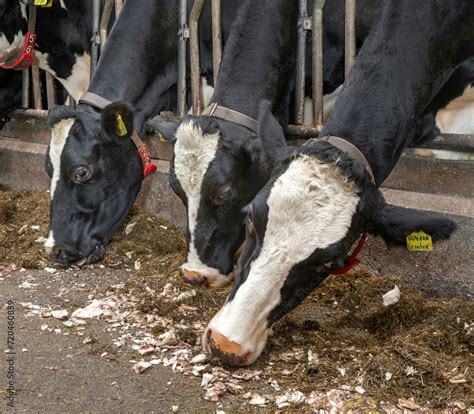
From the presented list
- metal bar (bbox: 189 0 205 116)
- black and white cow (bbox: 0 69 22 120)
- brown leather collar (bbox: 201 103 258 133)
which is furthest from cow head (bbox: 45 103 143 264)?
black and white cow (bbox: 0 69 22 120)

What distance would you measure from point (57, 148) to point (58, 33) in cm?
187

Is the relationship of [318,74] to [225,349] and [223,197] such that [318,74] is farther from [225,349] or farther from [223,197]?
[225,349]

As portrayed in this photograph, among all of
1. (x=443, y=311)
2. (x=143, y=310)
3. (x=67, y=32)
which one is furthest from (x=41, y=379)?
(x=67, y=32)

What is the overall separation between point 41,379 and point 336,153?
1.65 m

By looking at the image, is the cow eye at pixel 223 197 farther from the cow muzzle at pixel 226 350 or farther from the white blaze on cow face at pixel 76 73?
the white blaze on cow face at pixel 76 73

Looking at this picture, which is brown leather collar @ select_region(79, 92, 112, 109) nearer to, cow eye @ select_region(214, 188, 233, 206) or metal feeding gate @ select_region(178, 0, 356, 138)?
metal feeding gate @ select_region(178, 0, 356, 138)

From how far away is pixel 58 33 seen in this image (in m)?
6.24

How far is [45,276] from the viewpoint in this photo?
187 inches

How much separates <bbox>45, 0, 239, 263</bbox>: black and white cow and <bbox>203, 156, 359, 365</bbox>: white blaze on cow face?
6.74ft

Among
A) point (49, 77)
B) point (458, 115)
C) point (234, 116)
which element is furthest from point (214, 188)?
point (49, 77)

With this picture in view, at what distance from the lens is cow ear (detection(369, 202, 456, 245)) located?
2.92m

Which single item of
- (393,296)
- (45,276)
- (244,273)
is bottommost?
(45,276)

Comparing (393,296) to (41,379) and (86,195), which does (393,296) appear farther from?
(86,195)

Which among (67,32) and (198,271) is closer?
(198,271)
